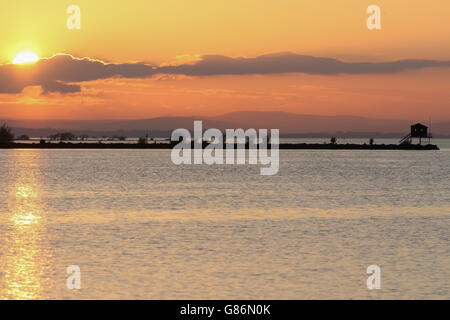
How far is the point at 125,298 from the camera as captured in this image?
22.0 meters

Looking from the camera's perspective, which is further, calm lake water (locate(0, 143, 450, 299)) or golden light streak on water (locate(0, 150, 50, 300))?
calm lake water (locate(0, 143, 450, 299))

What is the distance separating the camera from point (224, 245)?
3262 centimetres

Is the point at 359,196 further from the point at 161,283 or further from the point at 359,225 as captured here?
the point at 161,283

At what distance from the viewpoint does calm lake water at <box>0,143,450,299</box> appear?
927 inches

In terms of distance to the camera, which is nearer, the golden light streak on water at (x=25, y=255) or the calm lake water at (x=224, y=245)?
the golden light streak on water at (x=25, y=255)

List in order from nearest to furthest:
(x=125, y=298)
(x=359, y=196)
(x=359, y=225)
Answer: (x=125, y=298), (x=359, y=225), (x=359, y=196)

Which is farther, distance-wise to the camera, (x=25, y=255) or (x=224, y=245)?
(x=224, y=245)

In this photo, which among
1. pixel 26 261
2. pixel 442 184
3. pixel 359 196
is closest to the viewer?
pixel 26 261

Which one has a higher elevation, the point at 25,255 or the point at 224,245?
the point at 25,255

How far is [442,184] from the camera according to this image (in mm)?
81375

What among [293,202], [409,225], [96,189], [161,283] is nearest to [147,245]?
[161,283]

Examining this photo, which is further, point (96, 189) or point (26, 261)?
point (96, 189)

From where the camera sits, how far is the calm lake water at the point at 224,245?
23.5 meters

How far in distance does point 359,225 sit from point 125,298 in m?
22.1
